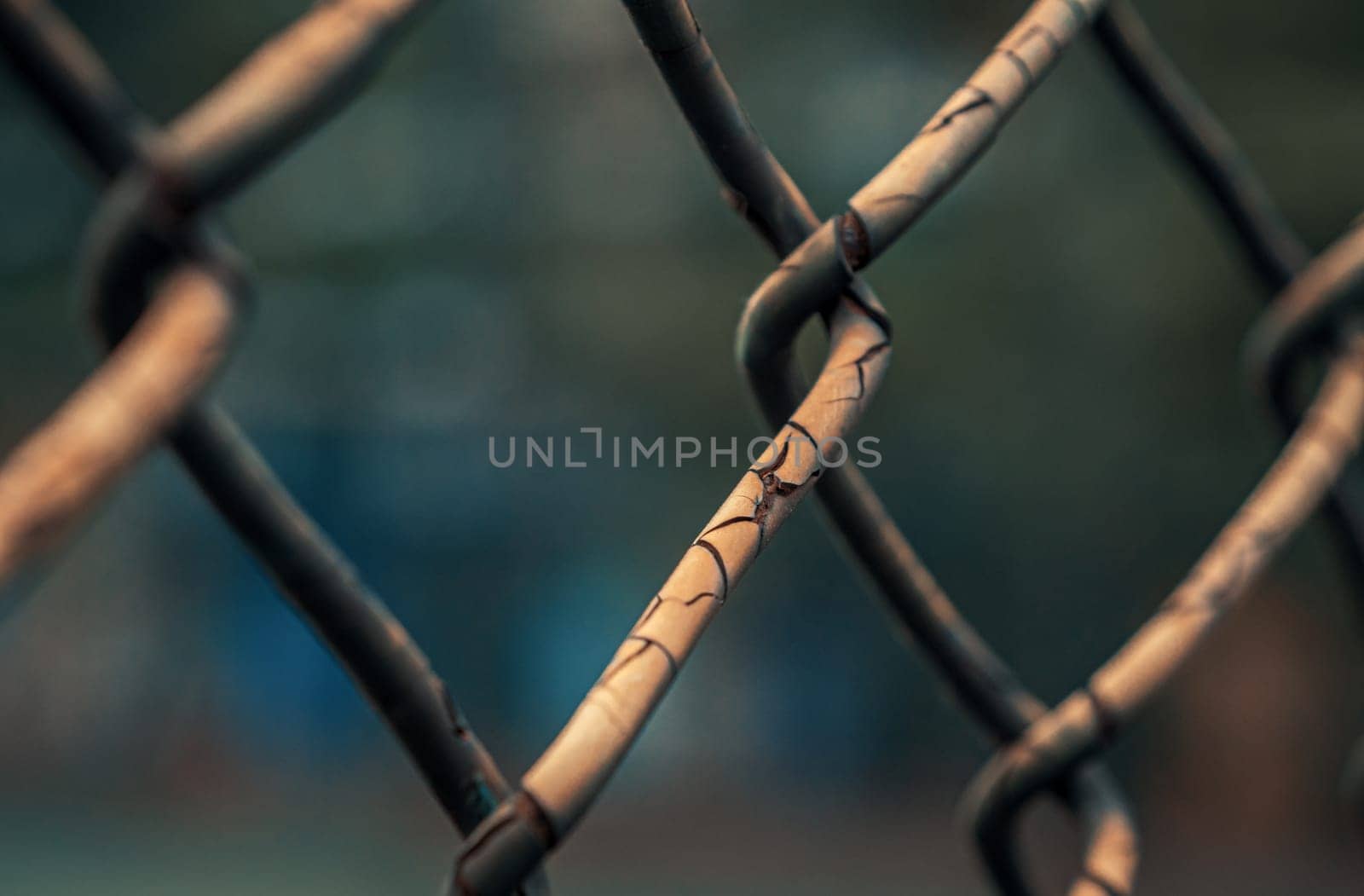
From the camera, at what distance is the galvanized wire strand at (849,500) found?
0.24ft

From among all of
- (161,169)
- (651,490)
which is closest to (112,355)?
(161,169)

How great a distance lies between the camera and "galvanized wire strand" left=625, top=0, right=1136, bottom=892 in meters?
0.07

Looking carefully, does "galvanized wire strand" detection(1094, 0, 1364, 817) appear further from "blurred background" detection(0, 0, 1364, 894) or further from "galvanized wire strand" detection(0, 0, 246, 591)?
"blurred background" detection(0, 0, 1364, 894)

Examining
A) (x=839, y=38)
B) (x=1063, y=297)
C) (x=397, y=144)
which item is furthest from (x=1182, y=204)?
(x=397, y=144)

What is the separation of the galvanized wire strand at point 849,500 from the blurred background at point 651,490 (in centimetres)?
45

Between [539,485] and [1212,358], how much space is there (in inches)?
13.6

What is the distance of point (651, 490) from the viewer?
63 cm

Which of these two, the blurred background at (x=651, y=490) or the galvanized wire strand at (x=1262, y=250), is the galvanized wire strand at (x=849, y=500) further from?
the blurred background at (x=651, y=490)

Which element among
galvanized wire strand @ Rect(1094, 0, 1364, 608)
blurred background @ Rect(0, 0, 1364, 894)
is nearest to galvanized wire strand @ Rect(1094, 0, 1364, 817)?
galvanized wire strand @ Rect(1094, 0, 1364, 608)

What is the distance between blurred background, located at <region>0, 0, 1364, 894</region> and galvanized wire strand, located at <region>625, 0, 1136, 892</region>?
445 mm

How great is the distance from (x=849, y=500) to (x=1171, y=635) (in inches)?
1.4

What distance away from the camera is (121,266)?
52 millimetres

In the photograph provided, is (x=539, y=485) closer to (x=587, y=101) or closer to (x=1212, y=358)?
(x=587, y=101)

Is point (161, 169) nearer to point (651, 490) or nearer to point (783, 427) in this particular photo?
point (783, 427)
